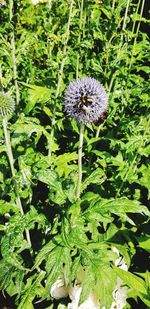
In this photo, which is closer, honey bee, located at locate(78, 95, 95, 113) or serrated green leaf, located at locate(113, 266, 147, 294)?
serrated green leaf, located at locate(113, 266, 147, 294)

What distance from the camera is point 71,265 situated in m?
1.63

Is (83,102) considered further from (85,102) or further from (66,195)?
(66,195)

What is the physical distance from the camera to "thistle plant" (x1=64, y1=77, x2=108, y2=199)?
5.76 ft

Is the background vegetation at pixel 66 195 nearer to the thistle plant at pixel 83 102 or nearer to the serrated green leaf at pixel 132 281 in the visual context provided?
the serrated green leaf at pixel 132 281

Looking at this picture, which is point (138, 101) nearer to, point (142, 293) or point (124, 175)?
point (124, 175)

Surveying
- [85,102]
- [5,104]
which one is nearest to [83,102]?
[85,102]

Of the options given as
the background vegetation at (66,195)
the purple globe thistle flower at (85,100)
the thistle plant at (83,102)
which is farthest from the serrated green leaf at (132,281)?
the purple globe thistle flower at (85,100)

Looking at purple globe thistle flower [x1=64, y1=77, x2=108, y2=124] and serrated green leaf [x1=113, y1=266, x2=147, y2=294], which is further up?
purple globe thistle flower [x1=64, y1=77, x2=108, y2=124]

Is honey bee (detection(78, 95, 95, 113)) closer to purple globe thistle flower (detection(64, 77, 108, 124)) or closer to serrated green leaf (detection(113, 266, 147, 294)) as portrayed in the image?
purple globe thistle flower (detection(64, 77, 108, 124))

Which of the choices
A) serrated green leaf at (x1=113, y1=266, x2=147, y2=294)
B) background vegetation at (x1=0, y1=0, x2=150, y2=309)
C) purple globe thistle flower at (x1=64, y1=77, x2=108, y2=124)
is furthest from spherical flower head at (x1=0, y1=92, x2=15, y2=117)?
serrated green leaf at (x1=113, y1=266, x2=147, y2=294)

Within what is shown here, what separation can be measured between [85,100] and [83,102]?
2 cm

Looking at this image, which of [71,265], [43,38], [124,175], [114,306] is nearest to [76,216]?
[71,265]

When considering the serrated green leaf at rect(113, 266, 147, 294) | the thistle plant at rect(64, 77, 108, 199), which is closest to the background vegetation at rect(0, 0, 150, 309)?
the serrated green leaf at rect(113, 266, 147, 294)

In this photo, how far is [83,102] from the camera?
5.82ft
